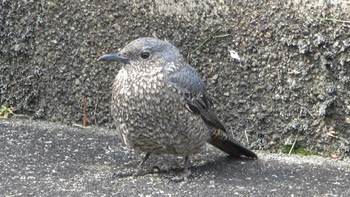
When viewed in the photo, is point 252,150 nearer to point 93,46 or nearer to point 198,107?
point 198,107

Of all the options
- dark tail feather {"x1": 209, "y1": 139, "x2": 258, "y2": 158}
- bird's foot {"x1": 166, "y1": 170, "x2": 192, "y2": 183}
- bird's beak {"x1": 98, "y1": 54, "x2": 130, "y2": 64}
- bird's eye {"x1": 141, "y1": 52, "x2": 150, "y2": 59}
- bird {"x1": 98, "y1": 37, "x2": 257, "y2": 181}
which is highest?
bird's eye {"x1": 141, "y1": 52, "x2": 150, "y2": 59}

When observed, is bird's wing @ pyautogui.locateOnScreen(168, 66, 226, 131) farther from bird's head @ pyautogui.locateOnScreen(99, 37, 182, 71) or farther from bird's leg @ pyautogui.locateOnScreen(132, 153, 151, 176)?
bird's leg @ pyautogui.locateOnScreen(132, 153, 151, 176)

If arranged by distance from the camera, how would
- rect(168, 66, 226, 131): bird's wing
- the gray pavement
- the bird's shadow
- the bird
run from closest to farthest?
the gray pavement < the bird < rect(168, 66, 226, 131): bird's wing < the bird's shadow

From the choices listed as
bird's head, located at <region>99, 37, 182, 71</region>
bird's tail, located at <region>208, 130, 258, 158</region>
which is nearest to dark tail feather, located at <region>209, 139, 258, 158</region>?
bird's tail, located at <region>208, 130, 258, 158</region>

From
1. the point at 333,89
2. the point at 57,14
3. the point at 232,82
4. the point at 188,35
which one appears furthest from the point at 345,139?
the point at 57,14

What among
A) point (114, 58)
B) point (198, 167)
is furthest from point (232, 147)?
point (114, 58)

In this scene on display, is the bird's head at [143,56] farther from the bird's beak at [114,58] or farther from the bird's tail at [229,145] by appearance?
the bird's tail at [229,145]
